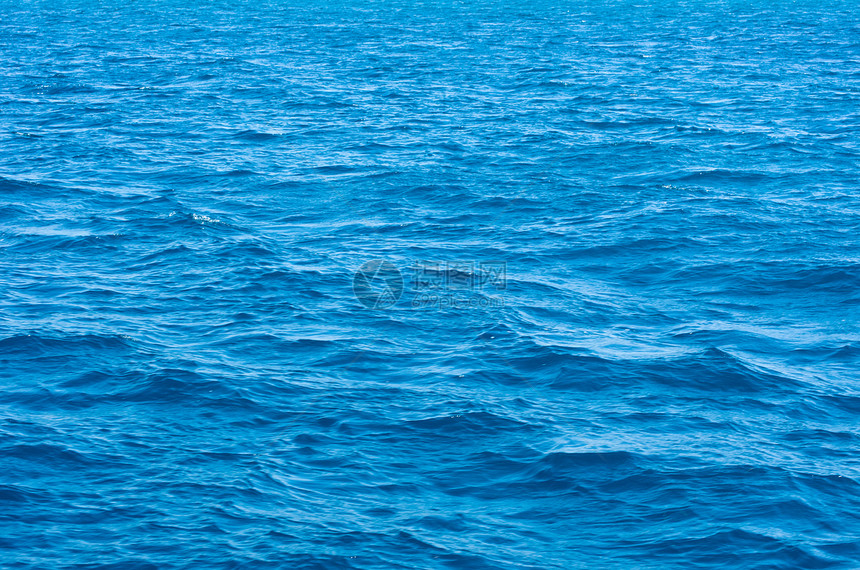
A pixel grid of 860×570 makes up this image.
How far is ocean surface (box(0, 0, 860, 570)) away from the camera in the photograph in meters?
17.9

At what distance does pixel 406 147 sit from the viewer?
44.7 m

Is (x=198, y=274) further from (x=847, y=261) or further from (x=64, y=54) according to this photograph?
(x=64, y=54)

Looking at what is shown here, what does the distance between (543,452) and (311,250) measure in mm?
14077

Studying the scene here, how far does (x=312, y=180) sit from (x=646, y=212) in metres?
13.3

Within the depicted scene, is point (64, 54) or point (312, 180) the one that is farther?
point (64, 54)

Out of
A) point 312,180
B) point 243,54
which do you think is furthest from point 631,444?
point 243,54

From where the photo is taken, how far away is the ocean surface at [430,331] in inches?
706

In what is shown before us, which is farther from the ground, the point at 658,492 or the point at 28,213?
the point at 28,213

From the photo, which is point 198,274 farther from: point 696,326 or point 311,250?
point 696,326

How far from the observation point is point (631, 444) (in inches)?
804

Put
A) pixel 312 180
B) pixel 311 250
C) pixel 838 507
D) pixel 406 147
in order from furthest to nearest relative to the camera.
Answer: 1. pixel 406 147
2. pixel 312 180
3. pixel 311 250
4. pixel 838 507

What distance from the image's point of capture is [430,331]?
85.6 ft

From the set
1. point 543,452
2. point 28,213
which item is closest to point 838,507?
point 543,452

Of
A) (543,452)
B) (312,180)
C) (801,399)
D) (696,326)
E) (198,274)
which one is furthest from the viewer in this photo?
(312,180)
